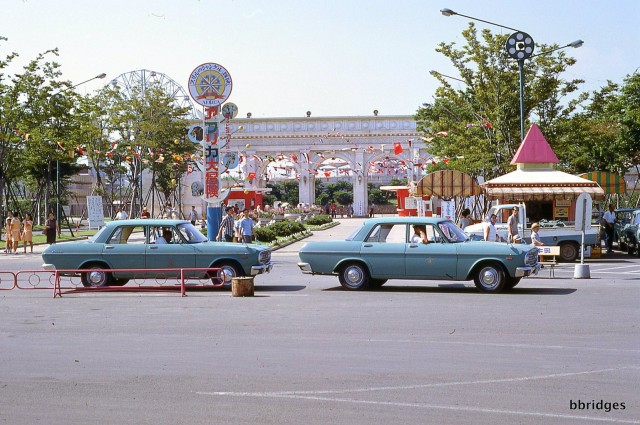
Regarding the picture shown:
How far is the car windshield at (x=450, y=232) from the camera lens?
17609 millimetres

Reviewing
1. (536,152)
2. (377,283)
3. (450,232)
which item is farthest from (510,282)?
(536,152)

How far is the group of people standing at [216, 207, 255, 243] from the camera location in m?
25.6

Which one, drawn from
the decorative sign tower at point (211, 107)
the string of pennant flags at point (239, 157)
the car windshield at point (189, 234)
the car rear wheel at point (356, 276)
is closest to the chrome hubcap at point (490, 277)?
the car rear wheel at point (356, 276)

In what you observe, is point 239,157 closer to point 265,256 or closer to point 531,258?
point 265,256

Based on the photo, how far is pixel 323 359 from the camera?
10.1 meters

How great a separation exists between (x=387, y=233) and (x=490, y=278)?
84.6 inches

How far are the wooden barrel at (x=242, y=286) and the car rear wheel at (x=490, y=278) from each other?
4274 millimetres

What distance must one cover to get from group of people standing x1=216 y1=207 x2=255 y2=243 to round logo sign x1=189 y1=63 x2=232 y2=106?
5.94 m

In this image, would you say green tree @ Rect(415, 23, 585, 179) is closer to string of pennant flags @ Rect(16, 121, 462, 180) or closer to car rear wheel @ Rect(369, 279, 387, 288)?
string of pennant flags @ Rect(16, 121, 462, 180)

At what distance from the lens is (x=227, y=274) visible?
18297 mm

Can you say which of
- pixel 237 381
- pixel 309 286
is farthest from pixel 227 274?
pixel 237 381

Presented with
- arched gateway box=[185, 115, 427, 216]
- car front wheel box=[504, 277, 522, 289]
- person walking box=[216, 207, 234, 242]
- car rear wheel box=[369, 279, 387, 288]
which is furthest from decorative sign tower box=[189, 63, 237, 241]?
arched gateway box=[185, 115, 427, 216]

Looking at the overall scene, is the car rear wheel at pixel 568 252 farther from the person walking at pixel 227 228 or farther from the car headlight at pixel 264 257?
the car headlight at pixel 264 257

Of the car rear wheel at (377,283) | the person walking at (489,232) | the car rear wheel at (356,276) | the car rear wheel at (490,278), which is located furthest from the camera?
the person walking at (489,232)
